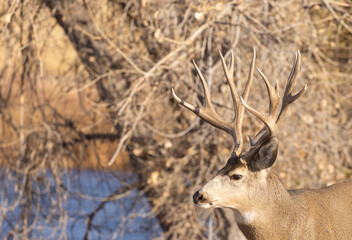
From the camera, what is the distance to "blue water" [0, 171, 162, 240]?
7629 millimetres

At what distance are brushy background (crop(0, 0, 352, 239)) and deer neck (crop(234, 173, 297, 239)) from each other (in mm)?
2289

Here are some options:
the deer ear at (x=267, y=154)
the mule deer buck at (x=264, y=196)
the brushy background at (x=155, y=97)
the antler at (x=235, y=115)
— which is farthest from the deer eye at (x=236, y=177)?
the brushy background at (x=155, y=97)

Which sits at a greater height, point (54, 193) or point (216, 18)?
point (216, 18)

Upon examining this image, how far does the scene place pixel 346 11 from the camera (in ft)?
22.5

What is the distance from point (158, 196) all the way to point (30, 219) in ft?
4.71

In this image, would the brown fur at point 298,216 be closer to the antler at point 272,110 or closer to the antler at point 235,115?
the antler at point 272,110

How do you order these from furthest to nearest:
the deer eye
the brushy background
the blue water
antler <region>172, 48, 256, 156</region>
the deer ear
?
1. the blue water
2. the brushy background
3. antler <region>172, 48, 256, 156</region>
4. the deer eye
5. the deer ear

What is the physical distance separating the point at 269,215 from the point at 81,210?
427 cm

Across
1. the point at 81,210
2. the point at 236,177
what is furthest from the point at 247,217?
the point at 81,210

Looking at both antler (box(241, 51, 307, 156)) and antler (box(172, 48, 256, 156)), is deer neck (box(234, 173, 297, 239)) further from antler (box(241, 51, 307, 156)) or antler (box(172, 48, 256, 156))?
antler (box(172, 48, 256, 156))

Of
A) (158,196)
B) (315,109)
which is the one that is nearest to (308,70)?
(315,109)

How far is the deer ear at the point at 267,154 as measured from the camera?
13.6 feet

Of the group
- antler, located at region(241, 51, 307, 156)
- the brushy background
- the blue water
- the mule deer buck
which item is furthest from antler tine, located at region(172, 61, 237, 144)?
the blue water

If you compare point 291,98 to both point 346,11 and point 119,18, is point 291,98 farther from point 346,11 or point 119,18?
point 119,18
